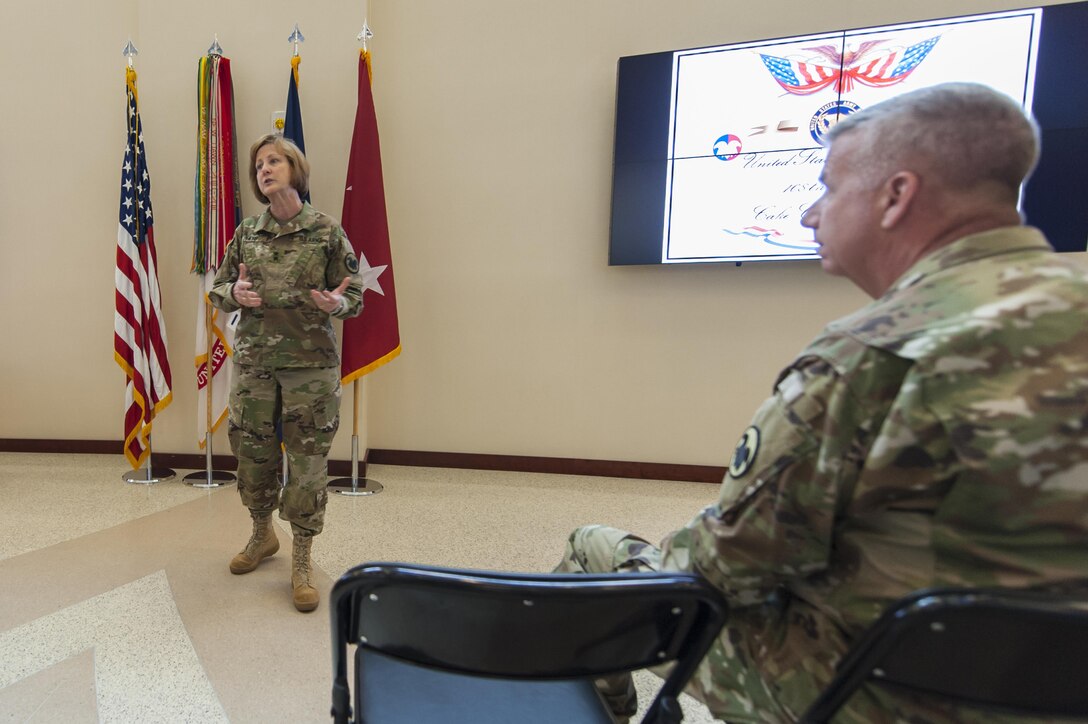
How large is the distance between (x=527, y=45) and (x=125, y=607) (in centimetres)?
325

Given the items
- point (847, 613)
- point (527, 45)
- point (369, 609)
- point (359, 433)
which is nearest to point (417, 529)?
point (359, 433)

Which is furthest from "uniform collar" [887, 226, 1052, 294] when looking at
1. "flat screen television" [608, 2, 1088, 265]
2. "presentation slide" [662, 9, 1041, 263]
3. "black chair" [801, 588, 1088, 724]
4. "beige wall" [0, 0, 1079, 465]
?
"beige wall" [0, 0, 1079, 465]

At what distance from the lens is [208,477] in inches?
121

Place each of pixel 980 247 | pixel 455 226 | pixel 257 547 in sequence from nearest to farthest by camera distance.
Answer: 1. pixel 980 247
2. pixel 257 547
3. pixel 455 226

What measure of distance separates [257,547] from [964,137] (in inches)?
92.7

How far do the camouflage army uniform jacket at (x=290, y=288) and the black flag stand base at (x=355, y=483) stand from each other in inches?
49.5

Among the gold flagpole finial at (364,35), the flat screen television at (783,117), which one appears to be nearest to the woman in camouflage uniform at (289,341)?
the gold flagpole finial at (364,35)

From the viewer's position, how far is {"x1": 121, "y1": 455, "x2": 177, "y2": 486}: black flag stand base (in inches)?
122

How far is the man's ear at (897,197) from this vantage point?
70 centimetres

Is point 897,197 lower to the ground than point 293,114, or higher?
lower

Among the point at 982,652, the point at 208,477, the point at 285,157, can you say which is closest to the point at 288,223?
the point at 285,157

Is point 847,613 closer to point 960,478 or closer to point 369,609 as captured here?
point 960,478

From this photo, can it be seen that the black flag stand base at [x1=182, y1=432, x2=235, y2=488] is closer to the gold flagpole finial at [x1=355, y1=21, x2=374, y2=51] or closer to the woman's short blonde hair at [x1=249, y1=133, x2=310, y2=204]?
the woman's short blonde hair at [x1=249, y1=133, x2=310, y2=204]

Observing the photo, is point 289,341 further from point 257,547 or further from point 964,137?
point 964,137
